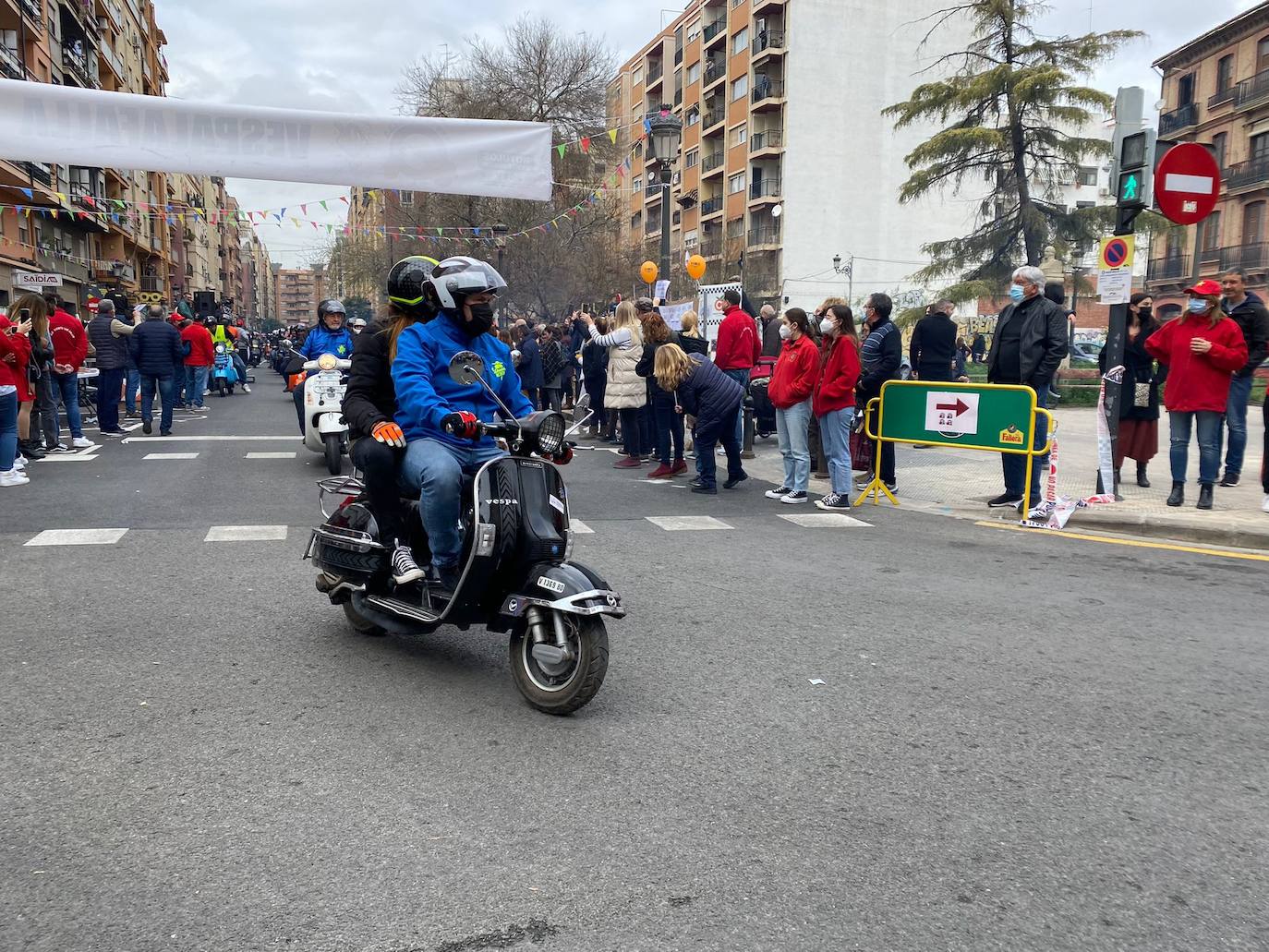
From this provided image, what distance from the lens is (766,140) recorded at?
59531 mm

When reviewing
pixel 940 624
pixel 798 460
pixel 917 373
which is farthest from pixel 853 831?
pixel 917 373

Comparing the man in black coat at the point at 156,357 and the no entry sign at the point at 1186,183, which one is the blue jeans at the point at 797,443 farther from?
the man in black coat at the point at 156,357

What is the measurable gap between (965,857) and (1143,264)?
5702 cm

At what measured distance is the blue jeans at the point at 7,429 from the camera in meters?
9.86

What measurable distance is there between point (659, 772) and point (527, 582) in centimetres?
94

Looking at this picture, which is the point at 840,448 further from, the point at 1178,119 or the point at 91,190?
the point at 1178,119

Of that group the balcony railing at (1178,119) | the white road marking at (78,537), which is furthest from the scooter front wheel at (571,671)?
the balcony railing at (1178,119)

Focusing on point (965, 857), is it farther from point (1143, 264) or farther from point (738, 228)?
point (738, 228)

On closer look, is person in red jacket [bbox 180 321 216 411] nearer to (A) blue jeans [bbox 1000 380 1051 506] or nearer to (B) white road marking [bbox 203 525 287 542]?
(B) white road marking [bbox 203 525 287 542]

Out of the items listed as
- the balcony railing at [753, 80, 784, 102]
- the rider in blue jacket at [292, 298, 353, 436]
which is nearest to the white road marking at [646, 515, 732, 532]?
the rider in blue jacket at [292, 298, 353, 436]

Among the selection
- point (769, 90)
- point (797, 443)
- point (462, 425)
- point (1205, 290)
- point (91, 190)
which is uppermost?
point (769, 90)

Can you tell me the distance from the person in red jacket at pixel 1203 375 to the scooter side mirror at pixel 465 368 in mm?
7141

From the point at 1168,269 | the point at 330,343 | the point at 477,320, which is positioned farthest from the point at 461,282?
the point at 1168,269

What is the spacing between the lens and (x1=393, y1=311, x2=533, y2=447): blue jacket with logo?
4465 millimetres
